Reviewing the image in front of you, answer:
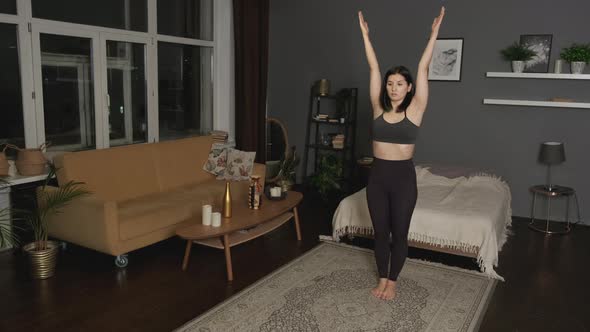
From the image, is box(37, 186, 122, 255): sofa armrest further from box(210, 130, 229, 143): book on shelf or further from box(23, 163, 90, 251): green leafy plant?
box(210, 130, 229, 143): book on shelf

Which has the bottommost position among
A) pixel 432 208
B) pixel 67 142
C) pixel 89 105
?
pixel 432 208

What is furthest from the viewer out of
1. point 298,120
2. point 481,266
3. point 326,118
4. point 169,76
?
point 298,120

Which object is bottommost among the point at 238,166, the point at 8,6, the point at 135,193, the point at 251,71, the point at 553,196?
the point at 553,196

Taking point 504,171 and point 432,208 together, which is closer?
point 432,208

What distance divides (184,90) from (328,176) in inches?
73.9

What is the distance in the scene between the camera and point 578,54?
15.3 ft

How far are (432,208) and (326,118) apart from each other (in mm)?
2387

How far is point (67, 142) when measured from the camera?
4.50 meters

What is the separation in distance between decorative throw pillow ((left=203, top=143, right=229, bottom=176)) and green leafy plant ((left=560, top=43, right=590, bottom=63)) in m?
3.31

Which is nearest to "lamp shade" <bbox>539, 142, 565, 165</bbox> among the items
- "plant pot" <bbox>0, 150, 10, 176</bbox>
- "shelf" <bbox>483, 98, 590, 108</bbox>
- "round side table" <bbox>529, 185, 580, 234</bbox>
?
"round side table" <bbox>529, 185, 580, 234</bbox>

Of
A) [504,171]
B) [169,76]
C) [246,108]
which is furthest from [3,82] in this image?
[504,171]

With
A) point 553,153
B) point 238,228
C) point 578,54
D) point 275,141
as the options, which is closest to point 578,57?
point 578,54

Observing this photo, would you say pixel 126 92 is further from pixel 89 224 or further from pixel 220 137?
pixel 89 224

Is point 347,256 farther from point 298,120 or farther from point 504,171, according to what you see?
point 298,120
